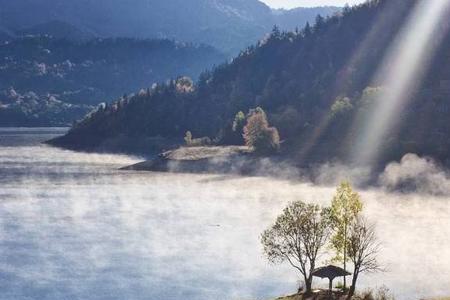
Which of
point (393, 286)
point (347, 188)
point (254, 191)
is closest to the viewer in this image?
point (347, 188)

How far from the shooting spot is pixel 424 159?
19738 centimetres

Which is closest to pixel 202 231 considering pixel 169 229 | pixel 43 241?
pixel 169 229

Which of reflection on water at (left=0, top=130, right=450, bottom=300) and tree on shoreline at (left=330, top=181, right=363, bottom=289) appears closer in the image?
tree on shoreline at (left=330, top=181, right=363, bottom=289)

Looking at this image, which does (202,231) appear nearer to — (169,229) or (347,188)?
(169,229)

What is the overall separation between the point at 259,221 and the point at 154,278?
1732 inches

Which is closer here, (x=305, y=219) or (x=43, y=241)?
(x=305, y=219)

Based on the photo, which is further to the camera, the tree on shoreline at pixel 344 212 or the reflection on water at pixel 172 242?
the reflection on water at pixel 172 242

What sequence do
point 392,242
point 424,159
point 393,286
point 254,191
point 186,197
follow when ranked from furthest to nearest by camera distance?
point 424,159
point 254,191
point 186,197
point 392,242
point 393,286

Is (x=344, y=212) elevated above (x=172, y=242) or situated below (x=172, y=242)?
above

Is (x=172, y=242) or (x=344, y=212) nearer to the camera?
(x=344, y=212)

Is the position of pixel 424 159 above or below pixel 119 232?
above

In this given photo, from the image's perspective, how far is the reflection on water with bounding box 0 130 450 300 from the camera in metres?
88.9

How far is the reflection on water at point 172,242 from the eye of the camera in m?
88.9

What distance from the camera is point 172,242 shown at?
380 feet
